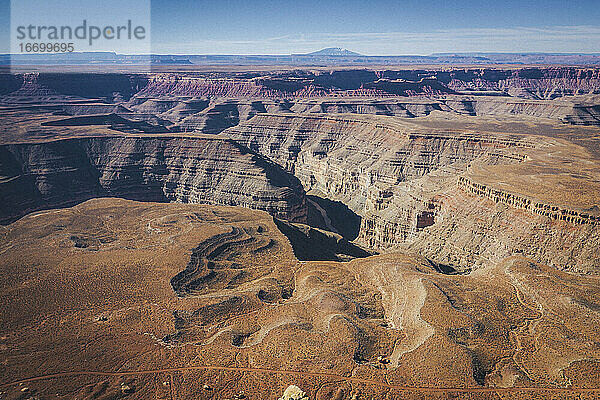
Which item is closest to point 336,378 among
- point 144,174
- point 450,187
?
point 450,187

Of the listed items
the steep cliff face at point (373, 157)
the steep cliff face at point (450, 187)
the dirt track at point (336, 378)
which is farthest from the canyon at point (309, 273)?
the steep cliff face at point (373, 157)

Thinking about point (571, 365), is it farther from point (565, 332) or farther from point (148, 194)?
point (148, 194)

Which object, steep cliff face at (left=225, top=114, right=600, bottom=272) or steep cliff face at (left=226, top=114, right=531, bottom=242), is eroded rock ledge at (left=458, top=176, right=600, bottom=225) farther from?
steep cliff face at (left=226, top=114, right=531, bottom=242)

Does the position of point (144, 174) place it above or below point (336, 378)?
above

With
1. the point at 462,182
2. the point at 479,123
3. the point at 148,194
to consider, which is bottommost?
the point at 148,194

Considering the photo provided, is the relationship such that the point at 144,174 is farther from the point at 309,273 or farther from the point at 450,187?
the point at 309,273

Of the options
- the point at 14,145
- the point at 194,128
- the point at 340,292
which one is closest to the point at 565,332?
the point at 340,292
